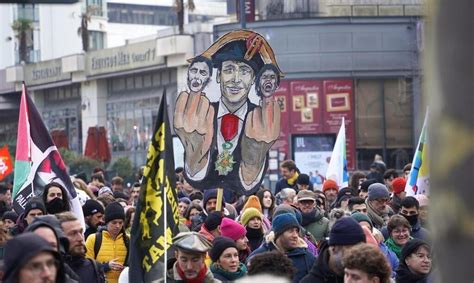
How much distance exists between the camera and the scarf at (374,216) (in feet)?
39.0

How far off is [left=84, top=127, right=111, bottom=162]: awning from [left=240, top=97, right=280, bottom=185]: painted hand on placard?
31.6m

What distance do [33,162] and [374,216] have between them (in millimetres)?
3469

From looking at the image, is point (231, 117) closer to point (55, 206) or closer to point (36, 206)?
point (55, 206)

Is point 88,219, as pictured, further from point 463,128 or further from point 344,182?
point 463,128

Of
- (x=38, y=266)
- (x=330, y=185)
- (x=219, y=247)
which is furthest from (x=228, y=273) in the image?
(x=330, y=185)

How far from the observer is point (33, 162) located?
37.7ft

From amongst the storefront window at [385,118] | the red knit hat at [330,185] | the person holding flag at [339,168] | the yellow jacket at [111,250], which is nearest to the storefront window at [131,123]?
the storefront window at [385,118]

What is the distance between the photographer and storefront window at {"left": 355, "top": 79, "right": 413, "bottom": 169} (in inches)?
1740

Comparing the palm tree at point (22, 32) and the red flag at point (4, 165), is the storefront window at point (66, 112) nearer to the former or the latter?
the palm tree at point (22, 32)

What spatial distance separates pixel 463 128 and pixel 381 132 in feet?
143

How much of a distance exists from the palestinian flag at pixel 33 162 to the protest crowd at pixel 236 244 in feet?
0.93

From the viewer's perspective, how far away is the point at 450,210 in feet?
4.02

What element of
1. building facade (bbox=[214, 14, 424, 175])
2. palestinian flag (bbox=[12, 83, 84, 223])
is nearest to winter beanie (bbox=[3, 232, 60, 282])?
palestinian flag (bbox=[12, 83, 84, 223])

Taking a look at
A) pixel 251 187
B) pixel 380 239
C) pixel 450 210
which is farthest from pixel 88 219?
pixel 450 210
